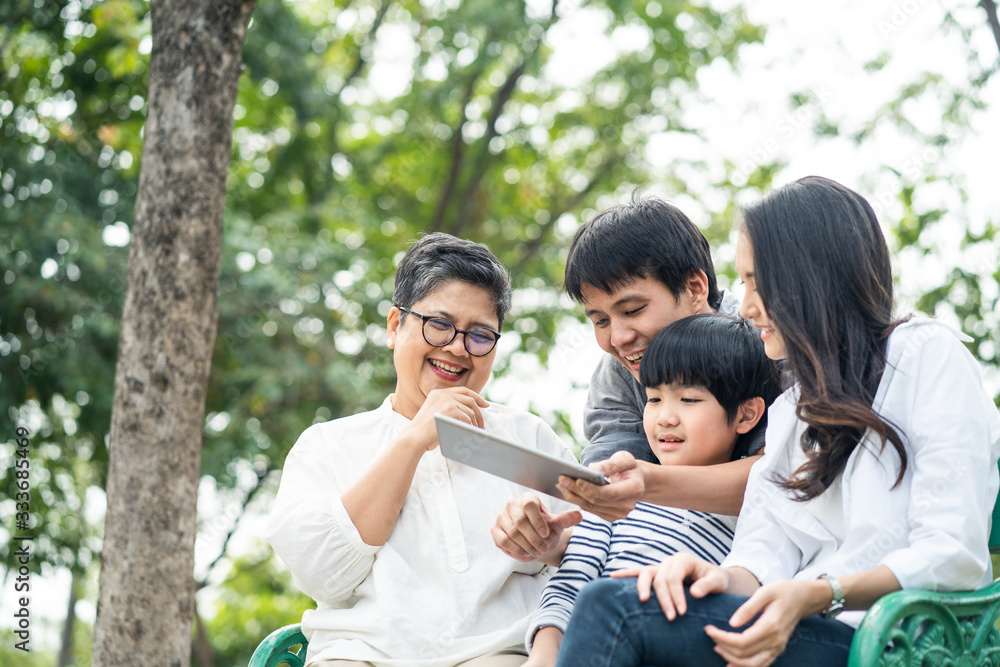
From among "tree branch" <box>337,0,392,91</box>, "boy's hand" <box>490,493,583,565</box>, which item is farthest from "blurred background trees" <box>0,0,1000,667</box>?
"boy's hand" <box>490,493,583,565</box>

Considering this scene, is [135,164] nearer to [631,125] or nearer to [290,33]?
[290,33]

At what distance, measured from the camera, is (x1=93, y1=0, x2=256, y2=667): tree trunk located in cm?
381

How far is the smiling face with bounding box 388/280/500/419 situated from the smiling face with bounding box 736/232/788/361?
78 cm

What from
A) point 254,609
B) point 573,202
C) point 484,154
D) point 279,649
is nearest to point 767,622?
point 279,649

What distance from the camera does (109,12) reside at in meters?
7.15

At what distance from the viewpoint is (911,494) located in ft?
5.68

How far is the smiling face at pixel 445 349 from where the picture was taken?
251 cm

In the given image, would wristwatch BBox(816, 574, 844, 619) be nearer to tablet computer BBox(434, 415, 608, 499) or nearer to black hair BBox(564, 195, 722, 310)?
tablet computer BBox(434, 415, 608, 499)

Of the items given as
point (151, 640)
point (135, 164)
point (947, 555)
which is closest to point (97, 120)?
point (135, 164)

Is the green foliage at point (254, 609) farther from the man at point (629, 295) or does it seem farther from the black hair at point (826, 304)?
the black hair at point (826, 304)

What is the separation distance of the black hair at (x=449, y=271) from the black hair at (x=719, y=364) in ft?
1.68

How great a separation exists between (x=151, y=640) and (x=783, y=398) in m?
3.00

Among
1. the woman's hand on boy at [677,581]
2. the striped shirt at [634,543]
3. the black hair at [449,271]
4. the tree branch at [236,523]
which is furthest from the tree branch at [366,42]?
the woman's hand on boy at [677,581]

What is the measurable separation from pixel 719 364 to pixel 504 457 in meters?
0.72
